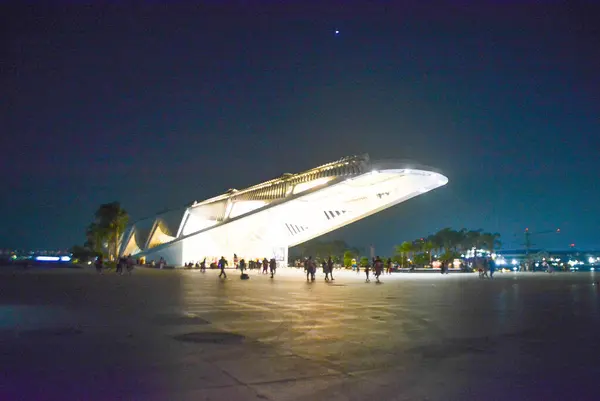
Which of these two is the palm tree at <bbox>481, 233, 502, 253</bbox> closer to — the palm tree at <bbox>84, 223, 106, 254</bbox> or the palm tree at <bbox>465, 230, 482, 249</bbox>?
the palm tree at <bbox>465, 230, 482, 249</bbox>

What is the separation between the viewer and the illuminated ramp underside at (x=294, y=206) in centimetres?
5194

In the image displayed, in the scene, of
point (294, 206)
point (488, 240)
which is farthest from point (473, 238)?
point (294, 206)

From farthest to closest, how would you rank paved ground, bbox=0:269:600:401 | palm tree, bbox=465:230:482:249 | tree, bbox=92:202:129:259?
1. palm tree, bbox=465:230:482:249
2. tree, bbox=92:202:129:259
3. paved ground, bbox=0:269:600:401

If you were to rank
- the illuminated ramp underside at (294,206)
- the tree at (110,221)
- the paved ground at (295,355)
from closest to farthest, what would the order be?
the paved ground at (295,355) < the illuminated ramp underside at (294,206) < the tree at (110,221)

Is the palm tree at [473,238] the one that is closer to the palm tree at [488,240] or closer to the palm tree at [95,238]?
the palm tree at [488,240]

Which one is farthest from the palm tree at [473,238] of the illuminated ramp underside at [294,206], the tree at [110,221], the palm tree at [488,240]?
the tree at [110,221]

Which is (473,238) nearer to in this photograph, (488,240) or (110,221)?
(488,240)

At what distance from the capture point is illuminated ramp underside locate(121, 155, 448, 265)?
51938 millimetres

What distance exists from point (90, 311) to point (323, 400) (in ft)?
29.0

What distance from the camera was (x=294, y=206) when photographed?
58688 millimetres

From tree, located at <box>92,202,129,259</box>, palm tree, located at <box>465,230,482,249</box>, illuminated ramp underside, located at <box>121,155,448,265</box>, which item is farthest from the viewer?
palm tree, located at <box>465,230,482,249</box>

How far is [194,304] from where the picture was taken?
14141 mm

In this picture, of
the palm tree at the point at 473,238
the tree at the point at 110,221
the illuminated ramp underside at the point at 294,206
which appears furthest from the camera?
the palm tree at the point at 473,238

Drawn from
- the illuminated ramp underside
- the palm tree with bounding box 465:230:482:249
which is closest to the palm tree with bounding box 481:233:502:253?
the palm tree with bounding box 465:230:482:249
